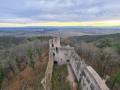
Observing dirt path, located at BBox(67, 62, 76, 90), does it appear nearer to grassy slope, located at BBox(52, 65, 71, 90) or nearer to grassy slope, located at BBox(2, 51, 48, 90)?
grassy slope, located at BBox(52, 65, 71, 90)

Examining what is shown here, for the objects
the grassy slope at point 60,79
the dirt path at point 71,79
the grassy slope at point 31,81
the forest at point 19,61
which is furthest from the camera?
the forest at point 19,61

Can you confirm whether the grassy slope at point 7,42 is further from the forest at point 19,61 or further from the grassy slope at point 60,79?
the grassy slope at point 60,79

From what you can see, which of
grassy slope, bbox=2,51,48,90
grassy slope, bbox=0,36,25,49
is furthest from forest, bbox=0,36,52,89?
grassy slope, bbox=0,36,25,49

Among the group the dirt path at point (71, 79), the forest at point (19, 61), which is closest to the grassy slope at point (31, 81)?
the forest at point (19, 61)

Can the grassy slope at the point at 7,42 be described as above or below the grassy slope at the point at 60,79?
below

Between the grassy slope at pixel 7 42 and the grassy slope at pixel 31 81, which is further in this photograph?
the grassy slope at pixel 7 42

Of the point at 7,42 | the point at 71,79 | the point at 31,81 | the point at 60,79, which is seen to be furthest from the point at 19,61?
the point at 7,42

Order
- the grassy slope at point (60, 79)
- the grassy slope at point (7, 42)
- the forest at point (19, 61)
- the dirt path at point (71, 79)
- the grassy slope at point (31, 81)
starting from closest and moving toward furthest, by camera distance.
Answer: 1. the grassy slope at point (60, 79)
2. the dirt path at point (71, 79)
3. the grassy slope at point (31, 81)
4. the forest at point (19, 61)
5. the grassy slope at point (7, 42)

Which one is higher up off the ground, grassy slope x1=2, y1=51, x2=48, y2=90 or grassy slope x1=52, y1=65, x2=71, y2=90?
grassy slope x1=52, y1=65, x2=71, y2=90

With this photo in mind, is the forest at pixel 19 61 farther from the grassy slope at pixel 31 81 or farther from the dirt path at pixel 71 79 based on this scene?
the dirt path at pixel 71 79

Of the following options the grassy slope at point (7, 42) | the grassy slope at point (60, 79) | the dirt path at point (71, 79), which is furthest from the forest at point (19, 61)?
the grassy slope at point (7, 42)
